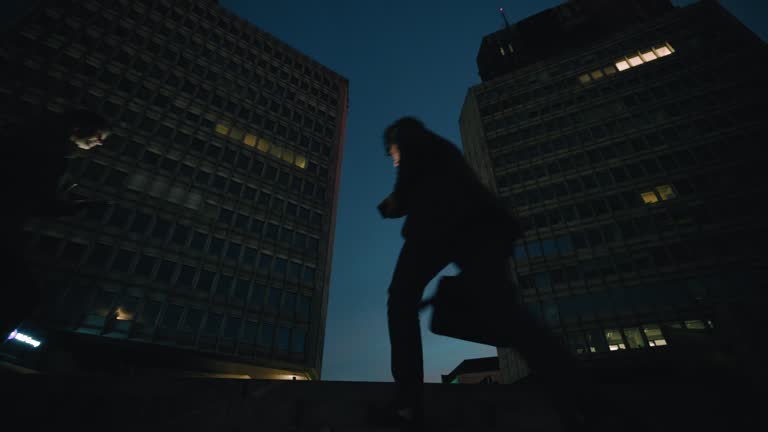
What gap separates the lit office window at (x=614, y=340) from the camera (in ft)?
91.2

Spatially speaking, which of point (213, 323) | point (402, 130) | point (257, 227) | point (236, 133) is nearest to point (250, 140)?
point (236, 133)

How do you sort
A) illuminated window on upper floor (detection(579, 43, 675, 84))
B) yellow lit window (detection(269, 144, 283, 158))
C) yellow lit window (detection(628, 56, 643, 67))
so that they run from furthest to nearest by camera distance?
yellow lit window (detection(628, 56, 643, 67)), illuminated window on upper floor (detection(579, 43, 675, 84)), yellow lit window (detection(269, 144, 283, 158))

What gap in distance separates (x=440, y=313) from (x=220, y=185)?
1296 inches

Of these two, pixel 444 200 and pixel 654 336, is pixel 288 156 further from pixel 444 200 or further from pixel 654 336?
pixel 444 200

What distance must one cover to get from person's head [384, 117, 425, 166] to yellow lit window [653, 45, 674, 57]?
171 ft

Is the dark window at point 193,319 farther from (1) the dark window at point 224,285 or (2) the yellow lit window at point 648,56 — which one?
(2) the yellow lit window at point 648,56

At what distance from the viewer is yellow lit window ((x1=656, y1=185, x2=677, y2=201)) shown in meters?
32.1

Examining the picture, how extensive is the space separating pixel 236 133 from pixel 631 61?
4521 cm

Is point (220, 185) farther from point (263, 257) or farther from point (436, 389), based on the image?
point (436, 389)

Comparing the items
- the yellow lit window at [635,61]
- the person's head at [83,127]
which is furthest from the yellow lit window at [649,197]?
the person's head at [83,127]

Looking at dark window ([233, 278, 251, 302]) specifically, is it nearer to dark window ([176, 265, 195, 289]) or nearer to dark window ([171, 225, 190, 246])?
dark window ([176, 265, 195, 289])

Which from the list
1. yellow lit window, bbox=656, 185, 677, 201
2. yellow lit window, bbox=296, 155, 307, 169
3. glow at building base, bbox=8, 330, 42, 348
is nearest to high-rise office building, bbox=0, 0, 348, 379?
yellow lit window, bbox=296, 155, 307, 169

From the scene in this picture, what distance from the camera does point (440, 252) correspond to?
209cm

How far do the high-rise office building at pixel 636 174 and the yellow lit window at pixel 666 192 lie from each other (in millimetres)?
122
